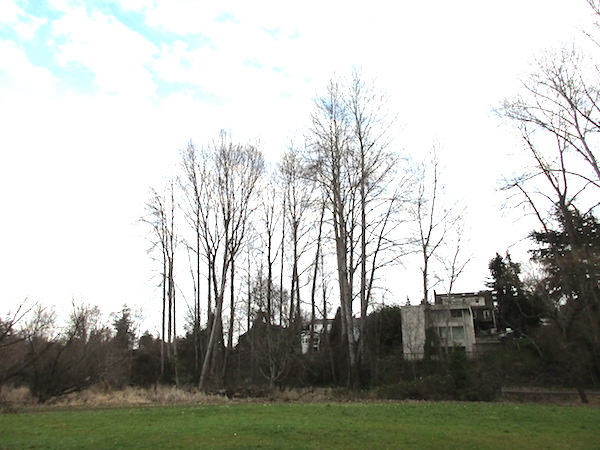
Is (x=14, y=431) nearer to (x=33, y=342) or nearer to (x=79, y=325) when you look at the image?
(x=33, y=342)

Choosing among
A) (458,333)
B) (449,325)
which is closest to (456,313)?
(458,333)

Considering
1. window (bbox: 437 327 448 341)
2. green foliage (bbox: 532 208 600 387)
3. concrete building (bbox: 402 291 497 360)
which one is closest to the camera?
green foliage (bbox: 532 208 600 387)

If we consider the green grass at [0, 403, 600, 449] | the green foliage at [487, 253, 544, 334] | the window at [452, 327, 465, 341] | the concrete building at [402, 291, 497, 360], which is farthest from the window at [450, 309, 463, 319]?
the green grass at [0, 403, 600, 449]

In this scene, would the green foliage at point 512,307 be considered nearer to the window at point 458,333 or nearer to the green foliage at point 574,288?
the window at point 458,333

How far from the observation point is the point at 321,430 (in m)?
8.77

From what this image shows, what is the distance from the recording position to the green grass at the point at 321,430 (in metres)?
7.52

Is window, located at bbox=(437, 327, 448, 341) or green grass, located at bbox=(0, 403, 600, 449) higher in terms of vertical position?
window, located at bbox=(437, 327, 448, 341)

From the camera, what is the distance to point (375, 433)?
8383 mm

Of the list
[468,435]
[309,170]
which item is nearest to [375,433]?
[468,435]

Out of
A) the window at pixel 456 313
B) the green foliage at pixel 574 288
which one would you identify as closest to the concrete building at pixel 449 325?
the window at pixel 456 313

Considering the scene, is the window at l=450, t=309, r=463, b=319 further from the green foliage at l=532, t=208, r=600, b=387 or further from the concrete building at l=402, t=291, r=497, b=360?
the green foliage at l=532, t=208, r=600, b=387

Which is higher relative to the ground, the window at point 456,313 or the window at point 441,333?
the window at point 456,313

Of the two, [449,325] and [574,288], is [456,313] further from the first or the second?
[574,288]

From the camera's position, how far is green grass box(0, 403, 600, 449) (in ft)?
24.7
